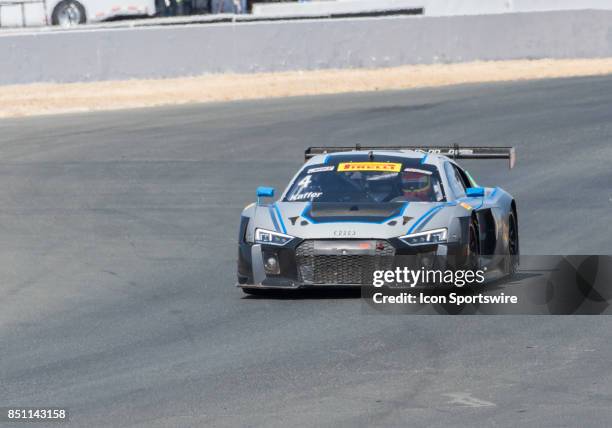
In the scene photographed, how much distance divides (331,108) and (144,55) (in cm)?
583

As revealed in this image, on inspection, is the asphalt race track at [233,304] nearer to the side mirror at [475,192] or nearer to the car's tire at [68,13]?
the side mirror at [475,192]

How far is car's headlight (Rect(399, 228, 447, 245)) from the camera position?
12.4 m

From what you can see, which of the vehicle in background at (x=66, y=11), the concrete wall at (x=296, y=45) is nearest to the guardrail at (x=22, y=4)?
the vehicle in background at (x=66, y=11)

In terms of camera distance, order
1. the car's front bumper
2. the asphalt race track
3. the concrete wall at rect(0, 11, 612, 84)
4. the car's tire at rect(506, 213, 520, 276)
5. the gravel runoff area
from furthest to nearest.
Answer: the concrete wall at rect(0, 11, 612, 84)
the gravel runoff area
the car's tire at rect(506, 213, 520, 276)
the car's front bumper
the asphalt race track

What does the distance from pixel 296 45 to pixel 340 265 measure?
22881 millimetres

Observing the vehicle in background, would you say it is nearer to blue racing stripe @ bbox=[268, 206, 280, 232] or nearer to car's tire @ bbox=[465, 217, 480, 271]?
blue racing stripe @ bbox=[268, 206, 280, 232]

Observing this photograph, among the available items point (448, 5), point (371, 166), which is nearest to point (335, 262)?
point (371, 166)

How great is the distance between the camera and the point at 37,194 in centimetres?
2059

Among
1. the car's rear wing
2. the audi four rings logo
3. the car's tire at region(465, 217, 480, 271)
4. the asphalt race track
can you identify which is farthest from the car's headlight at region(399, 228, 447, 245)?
the car's rear wing

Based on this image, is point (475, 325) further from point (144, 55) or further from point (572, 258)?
point (144, 55)

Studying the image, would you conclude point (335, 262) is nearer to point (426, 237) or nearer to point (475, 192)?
point (426, 237)

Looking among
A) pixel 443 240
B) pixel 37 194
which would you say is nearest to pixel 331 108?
pixel 37 194

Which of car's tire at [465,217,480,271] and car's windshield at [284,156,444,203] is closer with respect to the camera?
car's tire at [465,217,480,271]

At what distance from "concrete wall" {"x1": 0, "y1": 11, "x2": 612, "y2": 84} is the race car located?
63.4 feet
